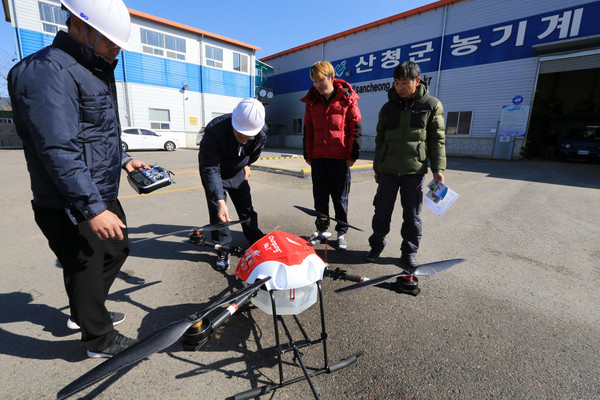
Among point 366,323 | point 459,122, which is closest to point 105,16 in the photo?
point 366,323

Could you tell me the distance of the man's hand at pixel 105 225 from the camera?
4.74 ft

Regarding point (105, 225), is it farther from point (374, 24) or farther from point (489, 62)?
point (374, 24)

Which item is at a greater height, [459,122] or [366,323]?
[459,122]

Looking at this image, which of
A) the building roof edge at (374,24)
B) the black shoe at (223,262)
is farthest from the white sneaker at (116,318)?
the building roof edge at (374,24)

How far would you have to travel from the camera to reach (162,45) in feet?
67.5

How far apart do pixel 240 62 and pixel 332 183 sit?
992 inches

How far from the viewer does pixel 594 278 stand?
3.02 m

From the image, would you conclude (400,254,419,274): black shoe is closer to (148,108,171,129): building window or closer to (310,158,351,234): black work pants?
(310,158,351,234): black work pants

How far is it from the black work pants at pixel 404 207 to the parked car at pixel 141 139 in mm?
16921

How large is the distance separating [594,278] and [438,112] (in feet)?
8.16

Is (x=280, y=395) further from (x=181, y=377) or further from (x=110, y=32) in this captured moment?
(x=110, y=32)

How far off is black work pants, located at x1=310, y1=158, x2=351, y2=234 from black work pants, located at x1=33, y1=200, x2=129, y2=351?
259 centimetres

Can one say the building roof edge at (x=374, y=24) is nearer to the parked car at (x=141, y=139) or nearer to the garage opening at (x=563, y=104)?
the garage opening at (x=563, y=104)

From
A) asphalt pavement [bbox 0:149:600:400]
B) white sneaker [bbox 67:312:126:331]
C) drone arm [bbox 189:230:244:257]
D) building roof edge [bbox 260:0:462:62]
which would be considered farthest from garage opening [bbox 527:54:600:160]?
white sneaker [bbox 67:312:126:331]
